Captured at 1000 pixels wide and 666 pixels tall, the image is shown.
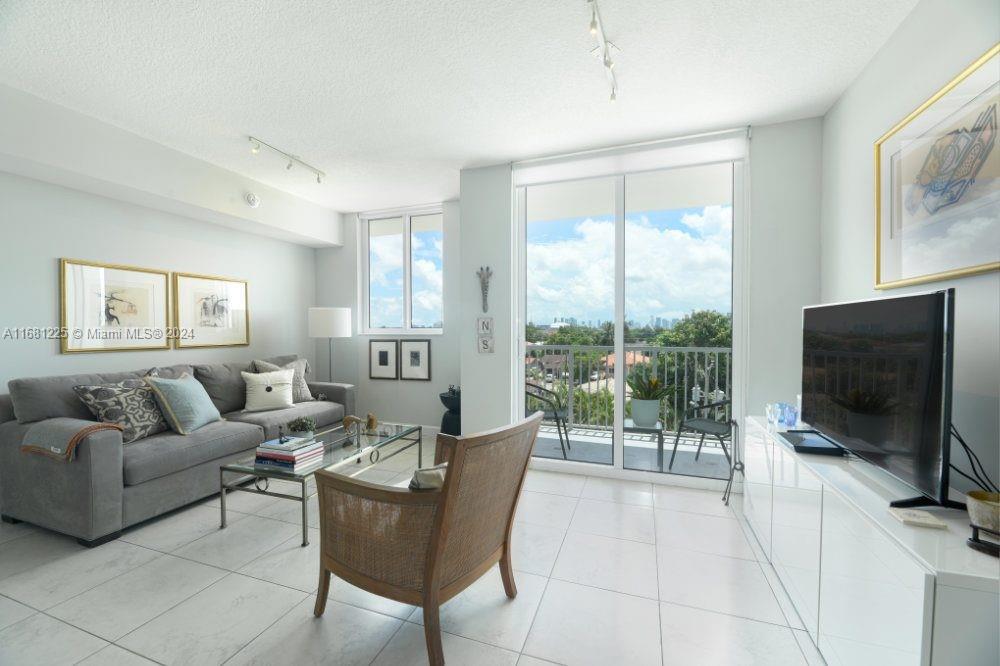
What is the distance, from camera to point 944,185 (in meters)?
1.57

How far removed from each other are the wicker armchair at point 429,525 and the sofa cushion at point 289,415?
1.97 meters

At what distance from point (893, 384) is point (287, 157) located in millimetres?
3972

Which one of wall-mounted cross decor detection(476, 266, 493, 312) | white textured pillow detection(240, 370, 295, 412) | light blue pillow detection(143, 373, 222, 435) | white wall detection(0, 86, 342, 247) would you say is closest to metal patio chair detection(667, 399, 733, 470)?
wall-mounted cross decor detection(476, 266, 493, 312)

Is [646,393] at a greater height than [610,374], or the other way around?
[610,374]

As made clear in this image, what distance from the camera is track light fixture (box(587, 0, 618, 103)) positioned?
1.78 m

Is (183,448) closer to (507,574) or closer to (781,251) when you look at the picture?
(507,574)

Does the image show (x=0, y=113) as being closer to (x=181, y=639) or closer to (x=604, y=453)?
(x=181, y=639)

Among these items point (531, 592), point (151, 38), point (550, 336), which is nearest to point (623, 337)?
point (550, 336)

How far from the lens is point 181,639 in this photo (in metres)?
1.64

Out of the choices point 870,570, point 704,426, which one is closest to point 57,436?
point 870,570

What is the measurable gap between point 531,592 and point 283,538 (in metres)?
1.51

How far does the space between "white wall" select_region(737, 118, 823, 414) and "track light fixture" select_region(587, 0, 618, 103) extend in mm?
1296

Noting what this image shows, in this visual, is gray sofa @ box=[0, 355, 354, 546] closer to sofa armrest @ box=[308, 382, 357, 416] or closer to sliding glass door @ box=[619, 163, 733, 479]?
sofa armrest @ box=[308, 382, 357, 416]

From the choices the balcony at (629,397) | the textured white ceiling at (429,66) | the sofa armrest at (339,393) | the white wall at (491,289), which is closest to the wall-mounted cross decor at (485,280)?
the white wall at (491,289)
